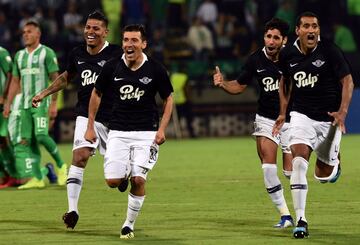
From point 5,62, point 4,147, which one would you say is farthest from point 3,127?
point 5,62

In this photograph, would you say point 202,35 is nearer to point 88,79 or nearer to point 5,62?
point 5,62

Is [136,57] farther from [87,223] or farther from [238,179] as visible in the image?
[238,179]

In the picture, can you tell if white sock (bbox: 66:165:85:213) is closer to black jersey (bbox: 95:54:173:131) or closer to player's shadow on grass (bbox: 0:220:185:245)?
player's shadow on grass (bbox: 0:220:185:245)

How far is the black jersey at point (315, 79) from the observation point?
12.5 metres

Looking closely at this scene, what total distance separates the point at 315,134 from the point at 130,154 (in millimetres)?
1882

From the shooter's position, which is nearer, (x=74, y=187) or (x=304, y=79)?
Answer: (x=304, y=79)

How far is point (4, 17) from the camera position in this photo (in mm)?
32031

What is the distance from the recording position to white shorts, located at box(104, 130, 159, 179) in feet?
40.3

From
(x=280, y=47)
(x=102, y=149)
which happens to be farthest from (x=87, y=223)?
(x=280, y=47)

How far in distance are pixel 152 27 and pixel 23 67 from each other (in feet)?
50.2

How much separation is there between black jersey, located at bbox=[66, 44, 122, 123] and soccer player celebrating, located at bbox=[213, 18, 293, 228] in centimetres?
137

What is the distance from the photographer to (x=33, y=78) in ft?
59.3

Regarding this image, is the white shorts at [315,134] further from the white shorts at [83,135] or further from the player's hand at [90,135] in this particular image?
the white shorts at [83,135]

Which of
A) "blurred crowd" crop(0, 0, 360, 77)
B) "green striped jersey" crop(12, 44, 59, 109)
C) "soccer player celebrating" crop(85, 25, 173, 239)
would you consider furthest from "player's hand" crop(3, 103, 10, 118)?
"blurred crowd" crop(0, 0, 360, 77)
